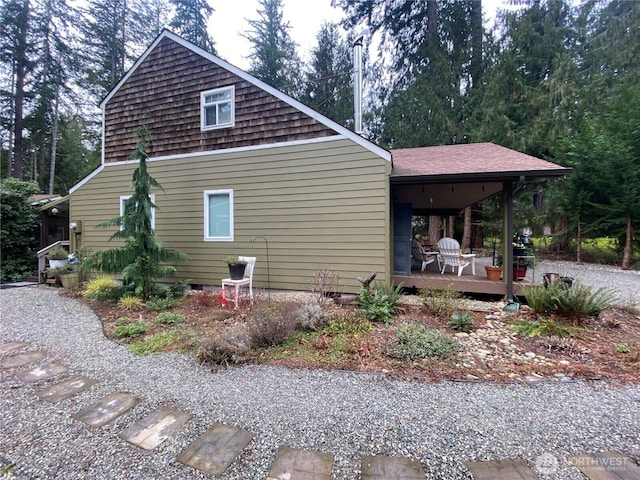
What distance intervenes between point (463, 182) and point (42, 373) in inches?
265

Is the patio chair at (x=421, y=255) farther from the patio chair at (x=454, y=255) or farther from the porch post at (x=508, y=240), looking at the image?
the porch post at (x=508, y=240)

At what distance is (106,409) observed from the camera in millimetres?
2496

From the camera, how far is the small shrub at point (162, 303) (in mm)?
5632

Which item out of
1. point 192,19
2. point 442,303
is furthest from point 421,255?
point 192,19

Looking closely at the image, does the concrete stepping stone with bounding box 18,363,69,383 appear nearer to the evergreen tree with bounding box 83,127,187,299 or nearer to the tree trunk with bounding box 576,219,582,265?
the evergreen tree with bounding box 83,127,187,299

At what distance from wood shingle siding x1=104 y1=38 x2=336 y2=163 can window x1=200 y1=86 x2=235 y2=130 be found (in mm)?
120

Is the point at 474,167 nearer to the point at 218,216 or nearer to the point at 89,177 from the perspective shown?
the point at 218,216

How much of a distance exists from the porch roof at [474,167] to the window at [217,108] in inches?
Result: 163

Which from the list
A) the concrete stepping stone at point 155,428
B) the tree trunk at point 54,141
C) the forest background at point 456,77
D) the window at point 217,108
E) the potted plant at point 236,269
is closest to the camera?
the concrete stepping stone at point 155,428

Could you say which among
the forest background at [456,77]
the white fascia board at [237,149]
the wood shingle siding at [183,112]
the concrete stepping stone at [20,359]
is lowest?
the concrete stepping stone at [20,359]

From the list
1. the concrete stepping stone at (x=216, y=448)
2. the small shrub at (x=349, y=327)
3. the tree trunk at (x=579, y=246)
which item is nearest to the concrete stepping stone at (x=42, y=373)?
the concrete stepping stone at (x=216, y=448)

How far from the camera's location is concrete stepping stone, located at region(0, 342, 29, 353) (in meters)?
3.82

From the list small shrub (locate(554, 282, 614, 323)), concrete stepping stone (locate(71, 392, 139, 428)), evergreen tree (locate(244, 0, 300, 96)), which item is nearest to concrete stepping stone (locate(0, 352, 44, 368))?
Result: concrete stepping stone (locate(71, 392, 139, 428))

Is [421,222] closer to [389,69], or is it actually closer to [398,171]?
[389,69]
